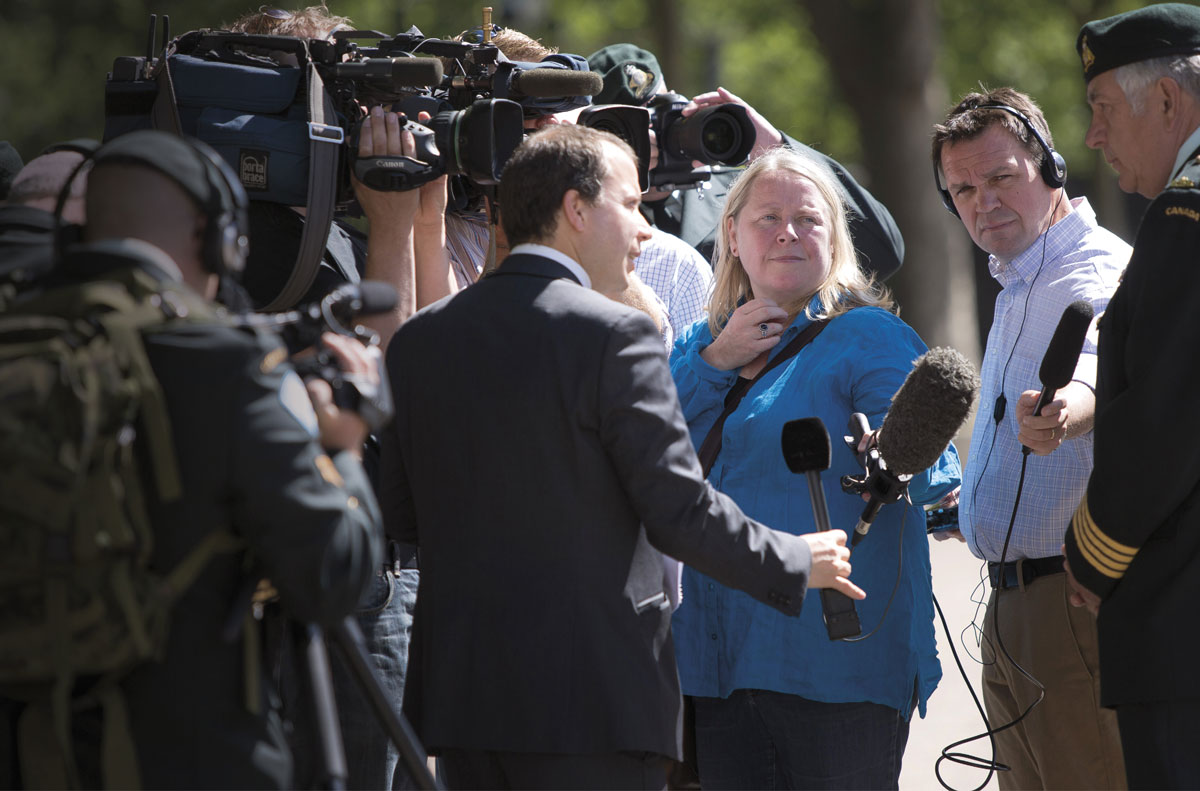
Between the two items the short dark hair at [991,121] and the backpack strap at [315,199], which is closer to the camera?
the backpack strap at [315,199]

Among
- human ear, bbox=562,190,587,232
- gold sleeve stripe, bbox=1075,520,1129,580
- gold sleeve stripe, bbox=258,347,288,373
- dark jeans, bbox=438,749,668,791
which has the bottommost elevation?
dark jeans, bbox=438,749,668,791

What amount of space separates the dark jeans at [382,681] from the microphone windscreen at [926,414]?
1.25 metres

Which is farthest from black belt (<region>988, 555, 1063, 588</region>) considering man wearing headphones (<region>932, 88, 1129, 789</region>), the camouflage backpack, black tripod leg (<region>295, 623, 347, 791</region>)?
the camouflage backpack

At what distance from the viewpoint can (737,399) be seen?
3.71 metres

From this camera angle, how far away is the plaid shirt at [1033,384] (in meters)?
3.71

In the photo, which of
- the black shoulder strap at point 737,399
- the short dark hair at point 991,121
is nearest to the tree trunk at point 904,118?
the short dark hair at point 991,121

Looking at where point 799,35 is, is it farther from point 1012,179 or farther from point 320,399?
point 320,399

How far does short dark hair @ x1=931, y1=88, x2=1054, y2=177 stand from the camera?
4023mm

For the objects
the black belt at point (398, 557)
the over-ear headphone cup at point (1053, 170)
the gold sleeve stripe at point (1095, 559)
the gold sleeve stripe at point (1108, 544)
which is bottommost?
the black belt at point (398, 557)

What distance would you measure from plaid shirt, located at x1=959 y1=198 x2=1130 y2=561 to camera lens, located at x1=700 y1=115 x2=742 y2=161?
3.63 ft

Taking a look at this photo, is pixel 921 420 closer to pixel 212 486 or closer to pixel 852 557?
pixel 852 557

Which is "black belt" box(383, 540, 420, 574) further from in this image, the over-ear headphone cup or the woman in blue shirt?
the over-ear headphone cup

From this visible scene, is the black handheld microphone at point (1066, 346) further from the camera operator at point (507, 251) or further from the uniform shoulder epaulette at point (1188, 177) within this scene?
the camera operator at point (507, 251)

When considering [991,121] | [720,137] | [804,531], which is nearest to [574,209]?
[804,531]
